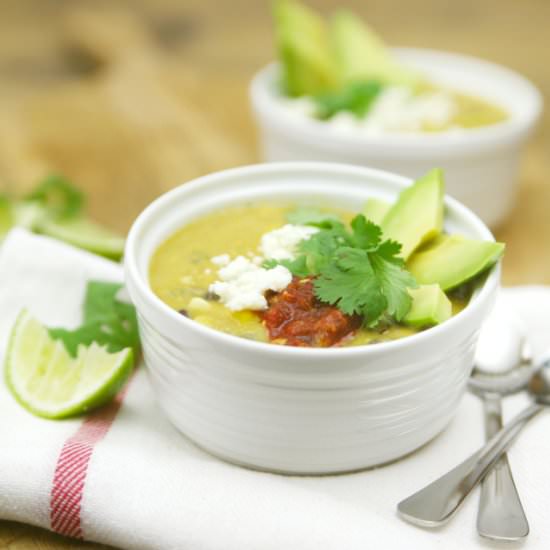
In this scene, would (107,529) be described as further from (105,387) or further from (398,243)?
(398,243)

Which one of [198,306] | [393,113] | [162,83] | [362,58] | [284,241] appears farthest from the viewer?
[162,83]

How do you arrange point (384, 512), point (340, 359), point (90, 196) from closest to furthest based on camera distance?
point (340, 359) < point (384, 512) < point (90, 196)

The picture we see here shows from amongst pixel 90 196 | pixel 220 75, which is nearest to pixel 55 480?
pixel 90 196

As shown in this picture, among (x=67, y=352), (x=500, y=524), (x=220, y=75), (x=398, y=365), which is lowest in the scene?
(x=220, y=75)

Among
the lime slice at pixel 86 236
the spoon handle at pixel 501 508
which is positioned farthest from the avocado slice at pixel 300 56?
the spoon handle at pixel 501 508

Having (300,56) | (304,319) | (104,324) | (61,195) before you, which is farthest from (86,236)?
(304,319)

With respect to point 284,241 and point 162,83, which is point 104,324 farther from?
point 162,83

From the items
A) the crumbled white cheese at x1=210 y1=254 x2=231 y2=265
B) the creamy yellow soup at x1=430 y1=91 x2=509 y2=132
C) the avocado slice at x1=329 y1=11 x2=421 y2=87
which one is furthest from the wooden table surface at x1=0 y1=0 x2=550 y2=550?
the crumbled white cheese at x1=210 y1=254 x2=231 y2=265
